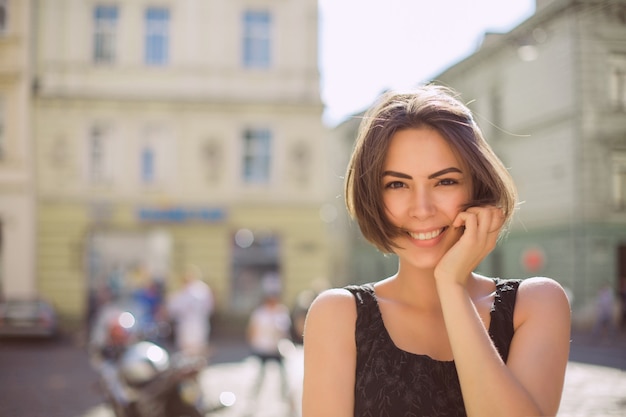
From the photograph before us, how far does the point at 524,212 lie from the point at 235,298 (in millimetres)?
12911

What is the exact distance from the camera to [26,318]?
56.6 ft

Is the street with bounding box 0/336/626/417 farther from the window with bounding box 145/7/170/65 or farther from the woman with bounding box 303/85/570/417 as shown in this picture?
the window with bounding box 145/7/170/65

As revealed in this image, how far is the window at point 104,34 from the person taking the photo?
1969 cm

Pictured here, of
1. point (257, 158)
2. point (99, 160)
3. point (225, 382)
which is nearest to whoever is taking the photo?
Answer: point (225, 382)

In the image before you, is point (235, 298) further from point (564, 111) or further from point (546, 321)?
point (546, 321)

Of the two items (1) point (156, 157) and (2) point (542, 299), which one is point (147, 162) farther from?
(2) point (542, 299)

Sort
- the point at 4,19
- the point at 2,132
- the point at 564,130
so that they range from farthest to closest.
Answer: the point at 2,132, the point at 4,19, the point at 564,130

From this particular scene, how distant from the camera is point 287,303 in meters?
19.8

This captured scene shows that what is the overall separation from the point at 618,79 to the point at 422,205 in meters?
1.98

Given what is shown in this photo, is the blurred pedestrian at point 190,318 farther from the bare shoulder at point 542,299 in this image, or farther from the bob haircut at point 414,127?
the bare shoulder at point 542,299

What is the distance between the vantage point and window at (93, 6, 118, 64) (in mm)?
19688

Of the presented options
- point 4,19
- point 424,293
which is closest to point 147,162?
point 4,19

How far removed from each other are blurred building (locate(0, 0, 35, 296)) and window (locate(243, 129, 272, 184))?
558 centimetres

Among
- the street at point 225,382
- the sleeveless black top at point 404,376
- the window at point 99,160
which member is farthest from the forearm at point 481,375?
the window at point 99,160
